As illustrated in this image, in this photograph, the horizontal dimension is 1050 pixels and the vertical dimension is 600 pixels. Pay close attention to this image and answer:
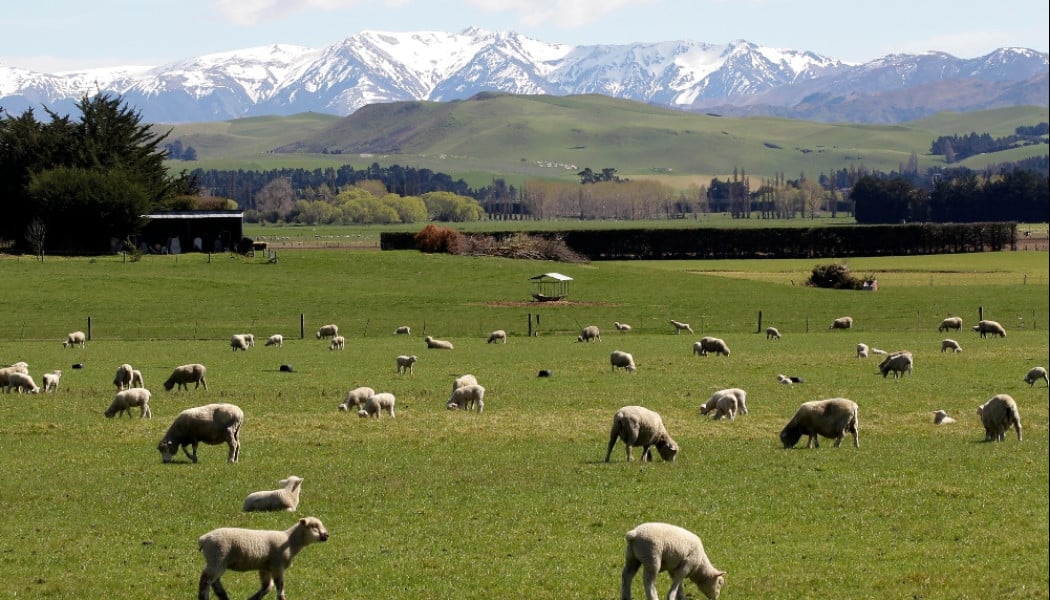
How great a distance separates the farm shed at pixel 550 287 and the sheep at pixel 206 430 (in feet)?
186

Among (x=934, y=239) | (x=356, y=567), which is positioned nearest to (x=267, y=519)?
(x=356, y=567)

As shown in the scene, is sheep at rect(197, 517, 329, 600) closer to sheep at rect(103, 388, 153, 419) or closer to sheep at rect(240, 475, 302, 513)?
sheep at rect(240, 475, 302, 513)

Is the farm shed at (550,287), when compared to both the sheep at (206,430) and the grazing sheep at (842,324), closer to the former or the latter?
the grazing sheep at (842,324)

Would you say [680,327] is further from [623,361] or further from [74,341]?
[74,341]

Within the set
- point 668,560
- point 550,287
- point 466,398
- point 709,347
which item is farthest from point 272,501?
point 550,287

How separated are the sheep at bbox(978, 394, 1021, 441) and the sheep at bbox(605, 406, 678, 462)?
7.03m

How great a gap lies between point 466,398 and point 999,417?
13741mm

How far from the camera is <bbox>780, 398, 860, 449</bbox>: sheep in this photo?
28.9m

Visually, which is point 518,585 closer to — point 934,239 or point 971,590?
point 971,590

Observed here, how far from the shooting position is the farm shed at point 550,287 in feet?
278

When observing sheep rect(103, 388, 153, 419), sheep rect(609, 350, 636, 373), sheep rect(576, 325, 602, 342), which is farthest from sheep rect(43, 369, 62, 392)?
sheep rect(576, 325, 602, 342)

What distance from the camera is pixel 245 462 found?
27.7m

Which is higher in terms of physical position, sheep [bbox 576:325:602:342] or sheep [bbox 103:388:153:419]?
sheep [bbox 103:388:153:419]

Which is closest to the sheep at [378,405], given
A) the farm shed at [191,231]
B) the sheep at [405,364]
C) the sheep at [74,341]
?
the sheep at [405,364]
